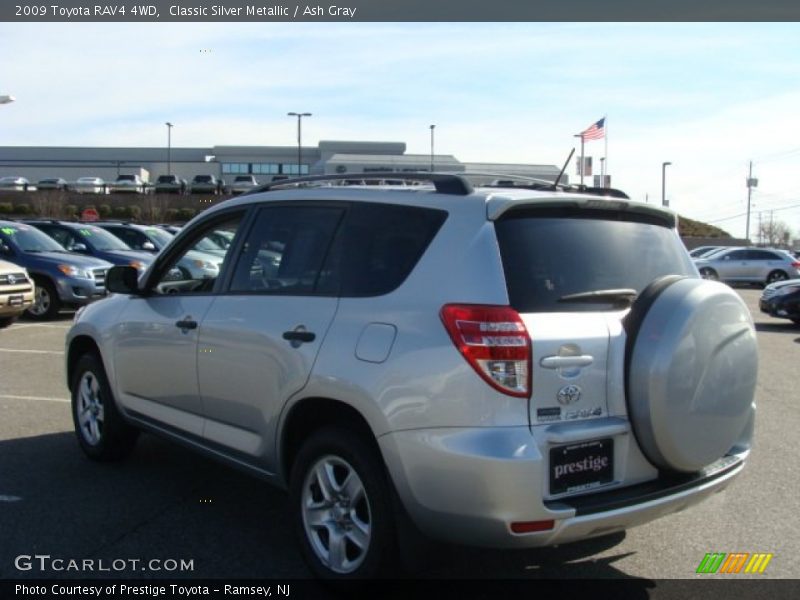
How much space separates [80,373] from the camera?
20.1ft

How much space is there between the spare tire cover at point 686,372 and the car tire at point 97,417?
144 inches

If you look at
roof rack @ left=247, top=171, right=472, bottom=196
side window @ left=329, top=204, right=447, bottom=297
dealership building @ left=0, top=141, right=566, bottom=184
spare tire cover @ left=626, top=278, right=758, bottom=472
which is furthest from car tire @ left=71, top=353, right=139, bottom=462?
dealership building @ left=0, top=141, right=566, bottom=184

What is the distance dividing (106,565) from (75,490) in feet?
4.22

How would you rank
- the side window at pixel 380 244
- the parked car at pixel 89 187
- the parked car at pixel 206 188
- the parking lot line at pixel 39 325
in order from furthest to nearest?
1. the parked car at pixel 206 188
2. the parked car at pixel 89 187
3. the parking lot line at pixel 39 325
4. the side window at pixel 380 244

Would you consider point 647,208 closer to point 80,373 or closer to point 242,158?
point 80,373

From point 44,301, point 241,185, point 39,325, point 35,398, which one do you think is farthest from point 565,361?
point 241,185

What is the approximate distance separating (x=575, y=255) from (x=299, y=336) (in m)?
1.37

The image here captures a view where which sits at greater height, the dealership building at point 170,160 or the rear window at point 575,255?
the dealership building at point 170,160

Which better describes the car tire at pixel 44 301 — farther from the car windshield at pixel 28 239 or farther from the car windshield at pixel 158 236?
the car windshield at pixel 158 236

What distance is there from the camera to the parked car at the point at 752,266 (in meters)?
31.6

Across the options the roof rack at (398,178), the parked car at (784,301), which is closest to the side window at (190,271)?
the roof rack at (398,178)

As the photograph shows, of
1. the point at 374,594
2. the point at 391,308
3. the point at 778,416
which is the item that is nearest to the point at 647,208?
the point at 391,308

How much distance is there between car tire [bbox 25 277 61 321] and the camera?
14398 mm

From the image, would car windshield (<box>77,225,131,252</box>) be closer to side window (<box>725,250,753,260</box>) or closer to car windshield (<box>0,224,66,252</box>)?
car windshield (<box>0,224,66,252</box>)
